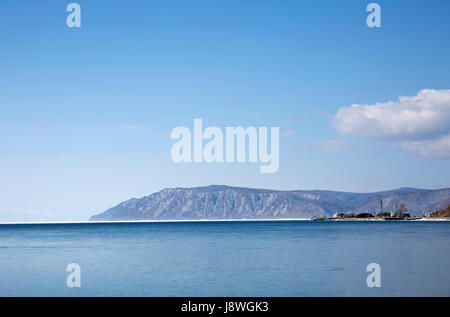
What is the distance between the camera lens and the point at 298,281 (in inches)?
1645

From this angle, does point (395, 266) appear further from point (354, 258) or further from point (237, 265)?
point (237, 265)

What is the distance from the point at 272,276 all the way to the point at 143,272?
13.5m

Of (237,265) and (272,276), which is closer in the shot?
(272,276)

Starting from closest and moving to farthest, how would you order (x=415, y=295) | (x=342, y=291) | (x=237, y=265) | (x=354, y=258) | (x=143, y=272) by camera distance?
(x=415, y=295) < (x=342, y=291) < (x=143, y=272) < (x=237, y=265) < (x=354, y=258)
